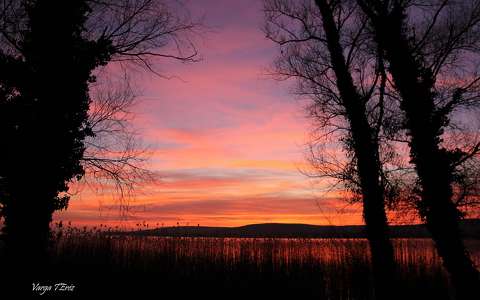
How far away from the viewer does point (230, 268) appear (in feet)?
42.9

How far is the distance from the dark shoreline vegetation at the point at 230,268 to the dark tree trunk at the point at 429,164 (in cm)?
350

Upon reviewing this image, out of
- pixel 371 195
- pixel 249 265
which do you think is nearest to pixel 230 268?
pixel 249 265

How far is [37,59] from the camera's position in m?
6.80

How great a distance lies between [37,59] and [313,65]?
6.47 m

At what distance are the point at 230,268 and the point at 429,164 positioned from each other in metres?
7.82

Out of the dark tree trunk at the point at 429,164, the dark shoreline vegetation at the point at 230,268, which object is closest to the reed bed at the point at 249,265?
the dark shoreline vegetation at the point at 230,268

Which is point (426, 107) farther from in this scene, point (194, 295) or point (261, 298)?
point (194, 295)

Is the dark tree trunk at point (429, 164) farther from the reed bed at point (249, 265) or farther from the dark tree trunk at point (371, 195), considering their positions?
the reed bed at point (249, 265)

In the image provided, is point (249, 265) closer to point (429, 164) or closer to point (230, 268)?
point (230, 268)

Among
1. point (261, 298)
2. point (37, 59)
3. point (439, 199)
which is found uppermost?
point (37, 59)

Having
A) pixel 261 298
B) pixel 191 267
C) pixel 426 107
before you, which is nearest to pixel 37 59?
pixel 426 107

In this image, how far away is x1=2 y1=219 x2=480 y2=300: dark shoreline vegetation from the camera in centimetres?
1123

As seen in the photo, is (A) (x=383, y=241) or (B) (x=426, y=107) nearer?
(B) (x=426, y=107)

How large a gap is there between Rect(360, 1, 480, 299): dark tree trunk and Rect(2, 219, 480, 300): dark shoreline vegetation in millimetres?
3502
